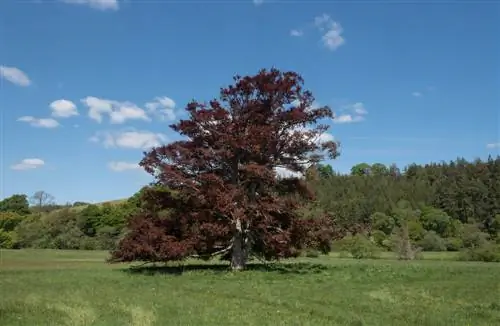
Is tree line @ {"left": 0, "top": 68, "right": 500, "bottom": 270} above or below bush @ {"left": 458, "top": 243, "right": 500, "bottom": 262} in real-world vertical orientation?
above

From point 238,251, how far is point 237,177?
178 inches

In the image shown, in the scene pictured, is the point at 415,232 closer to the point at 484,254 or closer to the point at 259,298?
the point at 484,254

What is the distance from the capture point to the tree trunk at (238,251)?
3054 cm

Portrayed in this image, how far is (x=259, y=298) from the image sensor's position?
720 inches

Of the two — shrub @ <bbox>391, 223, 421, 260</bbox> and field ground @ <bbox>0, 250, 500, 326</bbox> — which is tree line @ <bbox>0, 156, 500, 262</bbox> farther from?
field ground @ <bbox>0, 250, 500, 326</bbox>

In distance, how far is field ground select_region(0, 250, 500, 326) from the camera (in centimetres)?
1395

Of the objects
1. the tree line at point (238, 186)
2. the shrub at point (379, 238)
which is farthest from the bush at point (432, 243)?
the tree line at point (238, 186)

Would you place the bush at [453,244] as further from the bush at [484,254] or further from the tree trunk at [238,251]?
the tree trunk at [238,251]

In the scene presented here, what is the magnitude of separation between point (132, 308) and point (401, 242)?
50.0 metres

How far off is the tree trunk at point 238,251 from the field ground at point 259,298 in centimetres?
298

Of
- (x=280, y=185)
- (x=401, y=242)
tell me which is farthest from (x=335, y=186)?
(x=280, y=185)

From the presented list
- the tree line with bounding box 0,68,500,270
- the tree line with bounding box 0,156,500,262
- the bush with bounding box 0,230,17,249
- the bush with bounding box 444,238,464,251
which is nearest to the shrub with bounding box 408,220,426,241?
the tree line with bounding box 0,156,500,262

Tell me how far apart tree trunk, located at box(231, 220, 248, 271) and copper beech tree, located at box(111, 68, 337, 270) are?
2.4 inches

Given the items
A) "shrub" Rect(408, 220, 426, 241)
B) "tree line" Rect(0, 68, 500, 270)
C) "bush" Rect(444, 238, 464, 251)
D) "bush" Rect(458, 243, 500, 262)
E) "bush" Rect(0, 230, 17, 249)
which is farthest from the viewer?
"bush" Rect(0, 230, 17, 249)
